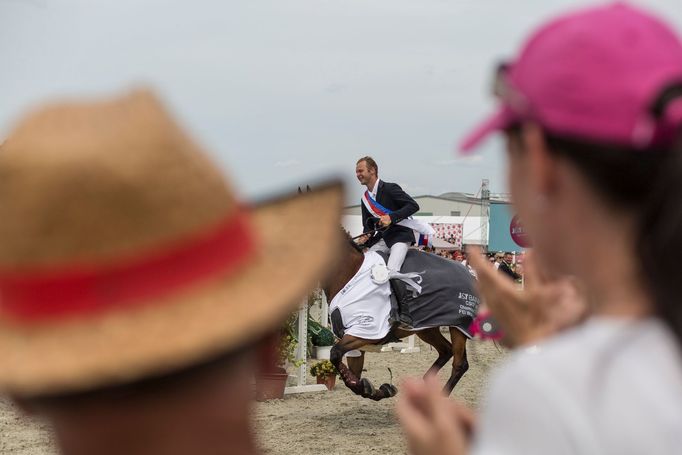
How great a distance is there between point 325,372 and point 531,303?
28.5 ft

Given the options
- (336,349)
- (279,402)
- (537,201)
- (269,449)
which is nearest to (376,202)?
(336,349)

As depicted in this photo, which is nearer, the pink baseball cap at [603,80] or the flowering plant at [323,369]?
the pink baseball cap at [603,80]

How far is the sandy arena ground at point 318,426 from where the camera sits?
23.9 feet

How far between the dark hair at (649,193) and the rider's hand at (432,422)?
10.7 inches

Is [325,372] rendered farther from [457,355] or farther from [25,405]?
[25,405]

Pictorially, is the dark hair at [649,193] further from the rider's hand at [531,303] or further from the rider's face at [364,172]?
the rider's face at [364,172]

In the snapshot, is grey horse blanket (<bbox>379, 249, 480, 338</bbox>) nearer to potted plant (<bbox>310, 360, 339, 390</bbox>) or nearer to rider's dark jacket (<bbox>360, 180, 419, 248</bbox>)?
rider's dark jacket (<bbox>360, 180, 419, 248</bbox>)

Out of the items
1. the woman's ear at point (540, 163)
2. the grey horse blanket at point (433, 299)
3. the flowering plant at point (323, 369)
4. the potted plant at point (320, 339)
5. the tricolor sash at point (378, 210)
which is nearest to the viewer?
the woman's ear at point (540, 163)

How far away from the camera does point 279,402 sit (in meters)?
9.26

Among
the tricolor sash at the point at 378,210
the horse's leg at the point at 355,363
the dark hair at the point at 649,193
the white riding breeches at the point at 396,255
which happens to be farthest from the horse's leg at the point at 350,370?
the dark hair at the point at 649,193

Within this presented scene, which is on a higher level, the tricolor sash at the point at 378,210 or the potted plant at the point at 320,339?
the tricolor sash at the point at 378,210

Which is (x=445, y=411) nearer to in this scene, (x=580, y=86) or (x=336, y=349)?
(x=580, y=86)

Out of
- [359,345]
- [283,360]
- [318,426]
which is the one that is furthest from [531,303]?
[283,360]

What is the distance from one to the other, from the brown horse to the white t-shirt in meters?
7.16
